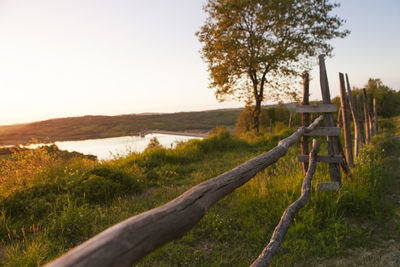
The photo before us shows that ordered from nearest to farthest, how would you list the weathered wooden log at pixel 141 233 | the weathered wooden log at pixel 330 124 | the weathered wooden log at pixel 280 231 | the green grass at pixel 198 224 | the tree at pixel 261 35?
the weathered wooden log at pixel 141 233 → the weathered wooden log at pixel 280 231 → the green grass at pixel 198 224 → the weathered wooden log at pixel 330 124 → the tree at pixel 261 35

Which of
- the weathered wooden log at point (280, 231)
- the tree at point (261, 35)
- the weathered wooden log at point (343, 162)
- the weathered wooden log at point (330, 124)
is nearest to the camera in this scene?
the weathered wooden log at point (280, 231)

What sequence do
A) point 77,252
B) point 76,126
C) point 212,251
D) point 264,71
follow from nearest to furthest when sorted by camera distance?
point 77,252, point 212,251, point 264,71, point 76,126

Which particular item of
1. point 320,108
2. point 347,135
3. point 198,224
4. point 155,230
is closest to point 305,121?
point 320,108

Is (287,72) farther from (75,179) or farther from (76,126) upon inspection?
(76,126)

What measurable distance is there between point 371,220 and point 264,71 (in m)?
14.5

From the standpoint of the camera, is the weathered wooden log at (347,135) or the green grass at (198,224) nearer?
the green grass at (198,224)

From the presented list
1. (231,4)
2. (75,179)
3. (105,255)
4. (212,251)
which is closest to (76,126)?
(231,4)

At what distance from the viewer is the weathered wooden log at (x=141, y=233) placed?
0.93 meters

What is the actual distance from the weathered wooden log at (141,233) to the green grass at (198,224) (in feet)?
6.90

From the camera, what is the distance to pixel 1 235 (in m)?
4.08

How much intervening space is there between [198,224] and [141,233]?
133 inches

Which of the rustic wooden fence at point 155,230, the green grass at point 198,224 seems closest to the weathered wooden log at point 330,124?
the green grass at point 198,224

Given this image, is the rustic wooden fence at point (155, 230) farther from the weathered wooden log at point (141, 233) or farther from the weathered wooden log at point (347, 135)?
the weathered wooden log at point (347, 135)

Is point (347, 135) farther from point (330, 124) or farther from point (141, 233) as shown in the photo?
point (141, 233)
